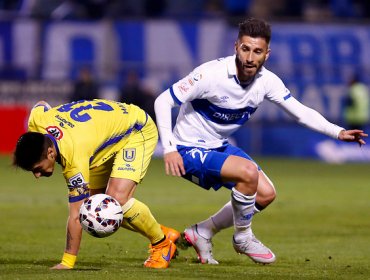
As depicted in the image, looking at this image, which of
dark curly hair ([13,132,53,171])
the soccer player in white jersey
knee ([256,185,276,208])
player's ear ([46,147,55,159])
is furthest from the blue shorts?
dark curly hair ([13,132,53,171])

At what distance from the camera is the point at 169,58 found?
26.9 metres

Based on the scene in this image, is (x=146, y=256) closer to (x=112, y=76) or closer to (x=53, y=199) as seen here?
(x=53, y=199)

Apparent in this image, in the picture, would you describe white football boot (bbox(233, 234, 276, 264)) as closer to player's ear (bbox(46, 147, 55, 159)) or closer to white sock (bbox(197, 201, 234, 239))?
white sock (bbox(197, 201, 234, 239))

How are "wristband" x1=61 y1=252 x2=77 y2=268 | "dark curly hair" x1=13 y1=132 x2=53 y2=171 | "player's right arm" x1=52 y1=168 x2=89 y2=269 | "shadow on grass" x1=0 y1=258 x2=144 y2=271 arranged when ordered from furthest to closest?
"shadow on grass" x1=0 y1=258 x2=144 y2=271, "wristband" x1=61 y1=252 x2=77 y2=268, "player's right arm" x1=52 y1=168 x2=89 y2=269, "dark curly hair" x1=13 y1=132 x2=53 y2=171

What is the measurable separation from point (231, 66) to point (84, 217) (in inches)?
74.8

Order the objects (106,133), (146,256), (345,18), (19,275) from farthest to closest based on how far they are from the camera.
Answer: (345,18) < (146,256) < (106,133) < (19,275)

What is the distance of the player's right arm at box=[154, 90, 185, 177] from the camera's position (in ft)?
26.3

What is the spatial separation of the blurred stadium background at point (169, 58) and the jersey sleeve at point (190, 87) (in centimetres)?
1694

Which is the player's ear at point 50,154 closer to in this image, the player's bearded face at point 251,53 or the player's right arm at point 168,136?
the player's right arm at point 168,136

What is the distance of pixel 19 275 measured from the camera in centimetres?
809

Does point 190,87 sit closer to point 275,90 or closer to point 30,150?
point 275,90

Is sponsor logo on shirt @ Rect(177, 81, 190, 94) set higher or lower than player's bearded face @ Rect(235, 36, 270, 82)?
lower

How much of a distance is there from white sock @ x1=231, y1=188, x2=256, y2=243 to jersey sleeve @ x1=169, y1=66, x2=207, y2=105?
0.87 metres

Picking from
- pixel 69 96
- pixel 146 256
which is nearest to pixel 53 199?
pixel 146 256
